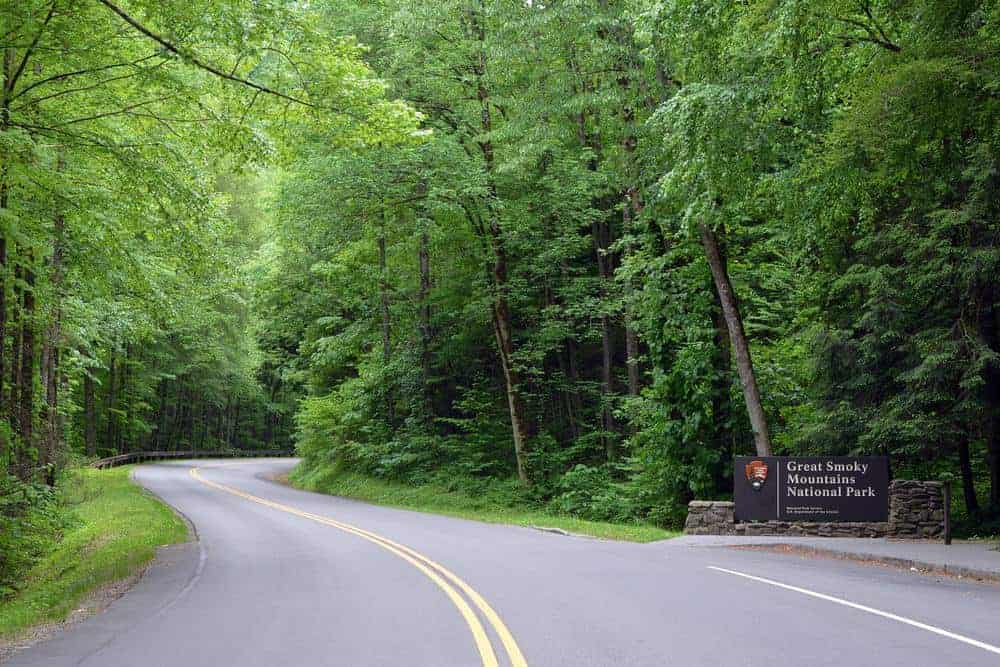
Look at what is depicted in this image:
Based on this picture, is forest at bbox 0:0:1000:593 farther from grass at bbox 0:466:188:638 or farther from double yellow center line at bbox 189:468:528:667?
double yellow center line at bbox 189:468:528:667

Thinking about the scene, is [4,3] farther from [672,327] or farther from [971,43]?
[672,327]

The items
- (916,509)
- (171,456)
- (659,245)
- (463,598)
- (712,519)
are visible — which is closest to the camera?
(463,598)

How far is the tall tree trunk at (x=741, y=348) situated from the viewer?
19.6 metres

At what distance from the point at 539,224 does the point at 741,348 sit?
959 cm

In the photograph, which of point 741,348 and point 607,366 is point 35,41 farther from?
point 607,366

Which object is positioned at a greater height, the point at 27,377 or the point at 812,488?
the point at 27,377

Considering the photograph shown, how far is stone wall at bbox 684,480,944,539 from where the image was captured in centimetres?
1702

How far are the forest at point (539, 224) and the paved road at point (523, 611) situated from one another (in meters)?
5.24

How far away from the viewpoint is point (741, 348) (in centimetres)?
1969

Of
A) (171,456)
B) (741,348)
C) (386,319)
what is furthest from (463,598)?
(171,456)

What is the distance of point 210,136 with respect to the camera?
12898 mm

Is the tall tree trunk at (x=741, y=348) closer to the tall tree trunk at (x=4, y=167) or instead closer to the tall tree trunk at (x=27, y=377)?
the tall tree trunk at (x=4, y=167)

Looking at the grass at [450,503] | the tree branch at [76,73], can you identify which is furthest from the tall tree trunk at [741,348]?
the tree branch at [76,73]

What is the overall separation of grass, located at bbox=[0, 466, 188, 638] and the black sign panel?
11.4m
